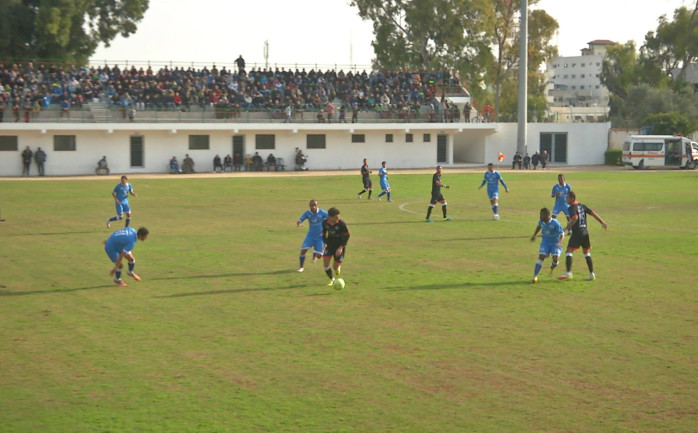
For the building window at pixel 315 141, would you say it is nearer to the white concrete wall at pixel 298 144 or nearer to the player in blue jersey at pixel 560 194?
the white concrete wall at pixel 298 144

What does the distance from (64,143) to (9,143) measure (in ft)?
10.9

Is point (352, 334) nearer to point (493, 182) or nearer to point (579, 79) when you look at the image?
point (493, 182)

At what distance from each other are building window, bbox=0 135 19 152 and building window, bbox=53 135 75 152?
7.67 ft

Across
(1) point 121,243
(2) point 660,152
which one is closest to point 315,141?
(2) point 660,152

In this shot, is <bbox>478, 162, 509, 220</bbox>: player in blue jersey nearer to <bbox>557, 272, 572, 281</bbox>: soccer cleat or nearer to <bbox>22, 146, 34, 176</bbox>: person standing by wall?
<bbox>557, 272, 572, 281</bbox>: soccer cleat

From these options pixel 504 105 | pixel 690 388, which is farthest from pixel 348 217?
pixel 504 105

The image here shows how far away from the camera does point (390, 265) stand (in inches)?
790

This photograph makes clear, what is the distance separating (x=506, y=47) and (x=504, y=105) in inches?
809

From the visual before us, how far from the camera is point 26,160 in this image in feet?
172

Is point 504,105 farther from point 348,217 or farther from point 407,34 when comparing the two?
point 348,217

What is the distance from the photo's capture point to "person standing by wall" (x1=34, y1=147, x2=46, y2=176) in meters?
52.6

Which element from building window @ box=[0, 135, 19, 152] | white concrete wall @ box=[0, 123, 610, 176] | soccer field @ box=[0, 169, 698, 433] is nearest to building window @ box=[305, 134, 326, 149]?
white concrete wall @ box=[0, 123, 610, 176]

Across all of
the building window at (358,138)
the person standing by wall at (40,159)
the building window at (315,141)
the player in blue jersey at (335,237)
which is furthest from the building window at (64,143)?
the player in blue jersey at (335,237)

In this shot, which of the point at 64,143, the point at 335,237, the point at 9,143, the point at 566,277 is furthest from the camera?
the point at 64,143
